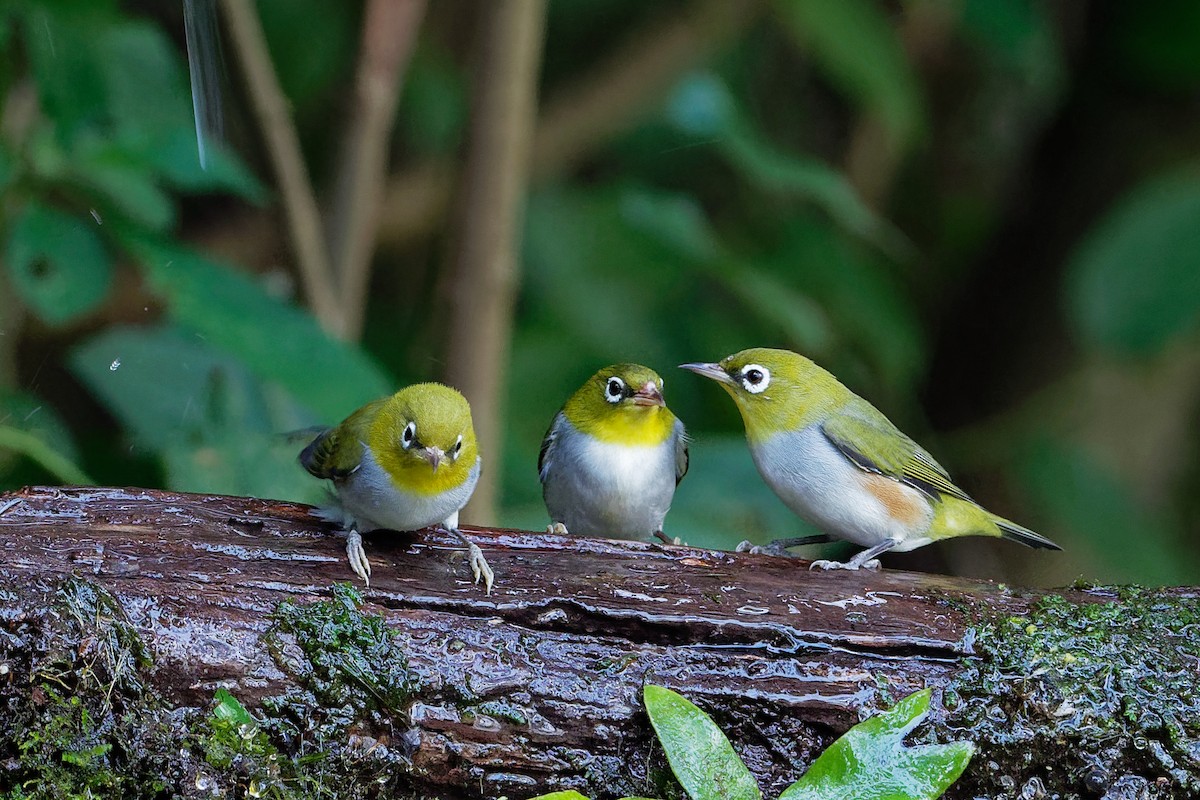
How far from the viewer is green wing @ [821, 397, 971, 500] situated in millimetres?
3844

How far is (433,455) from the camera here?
3.16 metres

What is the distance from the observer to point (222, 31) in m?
5.44

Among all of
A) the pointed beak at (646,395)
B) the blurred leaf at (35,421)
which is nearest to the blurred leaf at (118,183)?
the blurred leaf at (35,421)

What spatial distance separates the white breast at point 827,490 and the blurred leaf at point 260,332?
4.60 feet

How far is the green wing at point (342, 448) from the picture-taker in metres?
3.39

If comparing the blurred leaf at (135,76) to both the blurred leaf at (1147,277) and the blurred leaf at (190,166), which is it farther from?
the blurred leaf at (1147,277)

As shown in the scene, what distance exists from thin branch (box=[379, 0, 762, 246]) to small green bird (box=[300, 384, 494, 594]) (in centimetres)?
439

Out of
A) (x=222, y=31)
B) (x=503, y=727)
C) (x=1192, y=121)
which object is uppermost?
(x=1192, y=121)

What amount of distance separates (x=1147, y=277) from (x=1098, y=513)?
57.7 inches

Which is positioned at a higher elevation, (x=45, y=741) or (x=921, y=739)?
(x=921, y=739)

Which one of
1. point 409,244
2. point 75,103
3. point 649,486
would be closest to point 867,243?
point 409,244

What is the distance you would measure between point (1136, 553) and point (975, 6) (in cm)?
304

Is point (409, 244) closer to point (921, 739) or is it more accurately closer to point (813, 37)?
point (813, 37)

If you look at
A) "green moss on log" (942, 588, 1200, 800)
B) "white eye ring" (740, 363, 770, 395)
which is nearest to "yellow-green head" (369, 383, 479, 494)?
"white eye ring" (740, 363, 770, 395)
